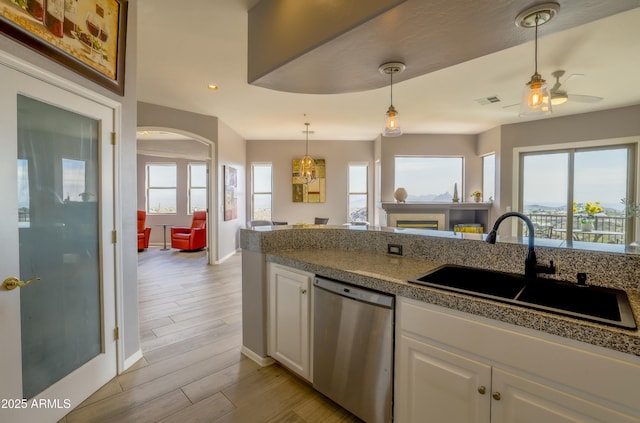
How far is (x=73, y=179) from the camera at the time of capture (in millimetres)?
1835

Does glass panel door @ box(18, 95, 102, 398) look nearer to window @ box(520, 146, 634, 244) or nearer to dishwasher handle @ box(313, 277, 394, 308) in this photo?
dishwasher handle @ box(313, 277, 394, 308)

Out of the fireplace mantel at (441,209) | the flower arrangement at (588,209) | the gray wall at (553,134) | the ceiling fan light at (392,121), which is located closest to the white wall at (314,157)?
the fireplace mantel at (441,209)

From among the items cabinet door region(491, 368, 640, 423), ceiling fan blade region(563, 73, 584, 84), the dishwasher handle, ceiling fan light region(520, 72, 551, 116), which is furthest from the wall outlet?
ceiling fan blade region(563, 73, 584, 84)

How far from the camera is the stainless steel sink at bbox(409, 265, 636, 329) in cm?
107

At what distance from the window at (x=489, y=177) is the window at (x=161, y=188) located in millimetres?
8069

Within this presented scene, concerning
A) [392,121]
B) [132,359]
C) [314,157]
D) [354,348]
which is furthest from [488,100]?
[132,359]

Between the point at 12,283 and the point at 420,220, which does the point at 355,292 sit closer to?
the point at 12,283

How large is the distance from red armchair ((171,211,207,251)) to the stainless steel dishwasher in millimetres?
6037

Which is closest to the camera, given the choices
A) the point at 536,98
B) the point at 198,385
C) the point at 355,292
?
the point at 355,292

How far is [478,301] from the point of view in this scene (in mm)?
1185

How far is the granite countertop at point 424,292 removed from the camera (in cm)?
94

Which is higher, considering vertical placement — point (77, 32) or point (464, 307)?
point (77, 32)

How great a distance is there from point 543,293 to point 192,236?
277 inches

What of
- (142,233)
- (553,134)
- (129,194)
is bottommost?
(142,233)
